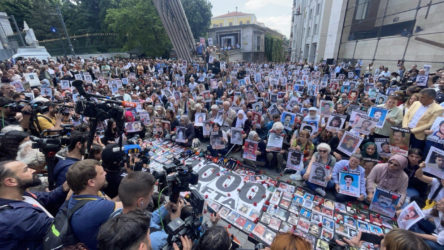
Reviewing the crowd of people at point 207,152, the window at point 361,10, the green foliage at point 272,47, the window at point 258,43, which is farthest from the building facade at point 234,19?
the crowd of people at point 207,152

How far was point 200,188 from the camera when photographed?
15.7 feet

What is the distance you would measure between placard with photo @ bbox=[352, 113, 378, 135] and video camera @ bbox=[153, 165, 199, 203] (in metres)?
4.70

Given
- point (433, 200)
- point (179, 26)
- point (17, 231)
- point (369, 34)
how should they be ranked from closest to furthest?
point (17, 231), point (433, 200), point (369, 34), point (179, 26)

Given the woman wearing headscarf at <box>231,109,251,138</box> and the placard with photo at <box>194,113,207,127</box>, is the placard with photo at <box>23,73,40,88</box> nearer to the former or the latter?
the placard with photo at <box>194,113,207,127</box>

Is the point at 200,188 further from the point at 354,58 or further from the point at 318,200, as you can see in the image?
the point at 354,58

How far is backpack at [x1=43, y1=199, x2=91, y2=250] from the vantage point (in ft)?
5.72

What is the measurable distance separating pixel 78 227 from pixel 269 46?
53670 mm

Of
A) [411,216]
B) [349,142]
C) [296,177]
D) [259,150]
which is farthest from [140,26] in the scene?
[411,216]

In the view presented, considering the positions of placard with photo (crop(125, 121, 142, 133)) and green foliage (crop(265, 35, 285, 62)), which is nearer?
placard with photo (crop(125, 121, 142, 133))

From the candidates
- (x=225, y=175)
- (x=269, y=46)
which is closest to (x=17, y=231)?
(x=225, y=175)

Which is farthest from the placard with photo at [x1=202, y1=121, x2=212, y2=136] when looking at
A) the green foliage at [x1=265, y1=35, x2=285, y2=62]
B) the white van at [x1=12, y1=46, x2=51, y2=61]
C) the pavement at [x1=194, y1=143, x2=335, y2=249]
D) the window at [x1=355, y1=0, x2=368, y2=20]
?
the green foliage at [x1=265, y1=35, x2=285, y2=62]

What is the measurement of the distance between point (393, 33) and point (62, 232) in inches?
966

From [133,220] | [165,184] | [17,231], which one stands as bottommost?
[165,184]

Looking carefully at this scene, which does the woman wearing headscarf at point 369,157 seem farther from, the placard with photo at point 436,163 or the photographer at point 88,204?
the photographer at point 88,204
